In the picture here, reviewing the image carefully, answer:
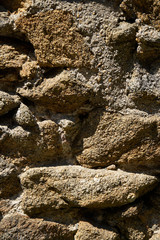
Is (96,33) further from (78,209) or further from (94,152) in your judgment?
(78,209)

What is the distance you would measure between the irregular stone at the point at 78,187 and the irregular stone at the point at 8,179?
0.03 meters

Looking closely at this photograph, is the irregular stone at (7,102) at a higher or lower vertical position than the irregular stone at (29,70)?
lower

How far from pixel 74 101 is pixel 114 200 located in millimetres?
335

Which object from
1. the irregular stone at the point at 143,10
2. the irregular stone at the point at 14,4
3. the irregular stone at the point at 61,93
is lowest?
the irregular stone at the point at 61,93

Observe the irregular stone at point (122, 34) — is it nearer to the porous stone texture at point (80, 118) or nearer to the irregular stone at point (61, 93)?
the porous stone texture at point (80, 118)

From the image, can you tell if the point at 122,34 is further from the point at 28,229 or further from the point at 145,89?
the point at 28,229

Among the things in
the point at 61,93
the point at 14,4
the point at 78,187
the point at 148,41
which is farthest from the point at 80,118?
the point at 14,4

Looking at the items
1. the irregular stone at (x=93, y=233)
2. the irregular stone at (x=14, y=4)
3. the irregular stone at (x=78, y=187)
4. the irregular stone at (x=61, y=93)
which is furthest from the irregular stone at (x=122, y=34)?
the irregular stone at (x=93, y=233)

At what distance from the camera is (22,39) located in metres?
1.01

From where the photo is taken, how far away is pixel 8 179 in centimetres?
101

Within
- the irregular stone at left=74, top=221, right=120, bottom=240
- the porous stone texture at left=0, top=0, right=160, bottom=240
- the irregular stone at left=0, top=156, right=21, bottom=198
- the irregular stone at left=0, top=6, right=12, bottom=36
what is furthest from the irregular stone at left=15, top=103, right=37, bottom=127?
the irregular stone at left=74, top=221, right=120, bottom=240

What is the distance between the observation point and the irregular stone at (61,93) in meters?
0.98

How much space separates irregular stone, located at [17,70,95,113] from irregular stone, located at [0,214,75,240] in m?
0.37

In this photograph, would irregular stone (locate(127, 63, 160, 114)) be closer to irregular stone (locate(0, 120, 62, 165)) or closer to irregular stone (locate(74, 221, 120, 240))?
irregular stone (locate(0, 120, 62, 165))
